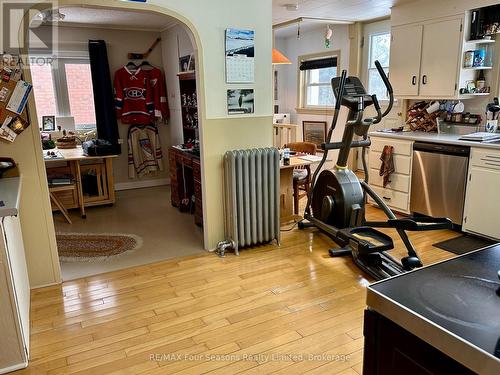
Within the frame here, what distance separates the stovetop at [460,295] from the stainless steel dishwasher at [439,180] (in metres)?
2.95

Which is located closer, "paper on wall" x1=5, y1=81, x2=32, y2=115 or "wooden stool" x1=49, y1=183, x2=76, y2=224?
"paper on wall" x1=5, y1=81, x2=32, y2=115

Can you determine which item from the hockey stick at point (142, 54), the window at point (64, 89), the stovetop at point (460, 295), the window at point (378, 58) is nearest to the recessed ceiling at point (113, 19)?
the hockey stick at point (142, 54)

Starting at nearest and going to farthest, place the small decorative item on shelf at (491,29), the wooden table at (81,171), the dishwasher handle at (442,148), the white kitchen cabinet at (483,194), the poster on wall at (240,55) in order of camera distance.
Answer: the poster on wall at (240,55) → the white kitchen cabinet at (483,194) → the dishwasher handle at (442,148) → the small decorative item on shelf at (491,29) → the wooden table at (81,171)

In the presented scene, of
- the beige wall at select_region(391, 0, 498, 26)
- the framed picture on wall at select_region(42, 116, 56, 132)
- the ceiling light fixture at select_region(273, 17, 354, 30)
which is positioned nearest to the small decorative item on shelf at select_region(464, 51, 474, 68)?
the beige wall at select_region(391, 0, 498, 26)

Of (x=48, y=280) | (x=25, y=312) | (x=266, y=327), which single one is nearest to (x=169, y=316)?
(x=266, y=327)

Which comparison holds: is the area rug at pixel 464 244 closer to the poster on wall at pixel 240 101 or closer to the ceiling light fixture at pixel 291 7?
the poster on wall at pixel 240 101

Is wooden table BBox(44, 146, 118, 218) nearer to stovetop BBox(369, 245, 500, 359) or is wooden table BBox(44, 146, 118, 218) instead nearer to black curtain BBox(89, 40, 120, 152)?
black curtain BBox(89, 40, 120, 152)

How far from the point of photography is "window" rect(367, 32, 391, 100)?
20.0 ft

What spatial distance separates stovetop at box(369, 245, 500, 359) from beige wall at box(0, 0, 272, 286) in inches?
99.6

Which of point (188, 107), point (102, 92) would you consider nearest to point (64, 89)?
point (102, 92)

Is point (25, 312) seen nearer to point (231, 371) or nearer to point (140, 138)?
point (231, 371)

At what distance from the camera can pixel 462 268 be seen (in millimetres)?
1116

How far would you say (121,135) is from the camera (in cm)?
599

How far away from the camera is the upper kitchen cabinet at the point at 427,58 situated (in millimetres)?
4148
